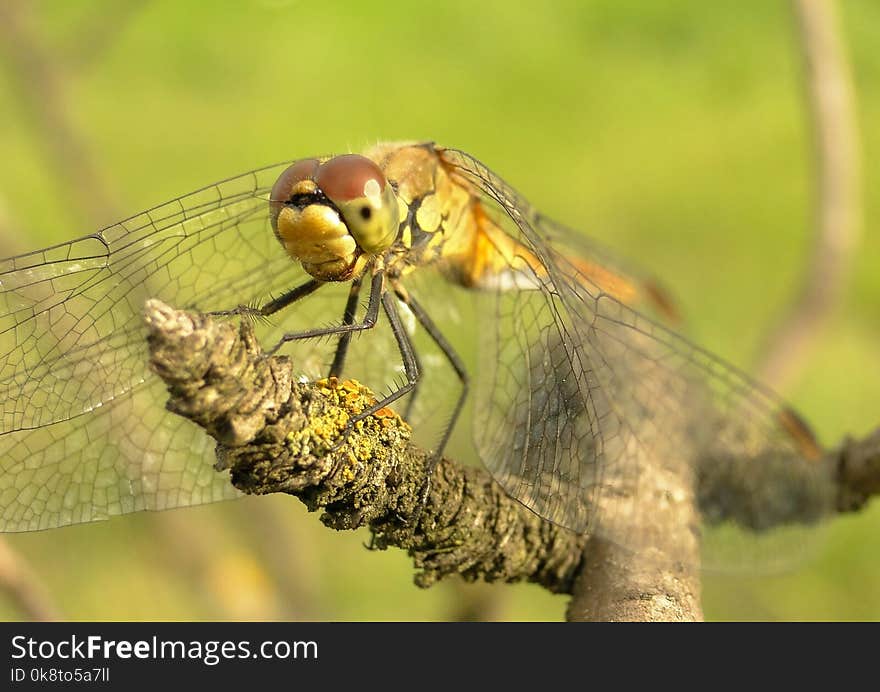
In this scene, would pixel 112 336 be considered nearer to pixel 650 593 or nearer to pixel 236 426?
pixel 236 426

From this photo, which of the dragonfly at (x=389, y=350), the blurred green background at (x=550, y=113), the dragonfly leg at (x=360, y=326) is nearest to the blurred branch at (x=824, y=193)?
the dragonfly at (x=389, y=350)

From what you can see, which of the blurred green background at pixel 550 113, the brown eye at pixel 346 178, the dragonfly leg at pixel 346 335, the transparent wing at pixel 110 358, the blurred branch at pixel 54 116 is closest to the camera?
the brown eye at pixel 346 178

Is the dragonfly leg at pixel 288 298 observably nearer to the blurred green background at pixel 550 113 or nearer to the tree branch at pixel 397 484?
the tree branch at pixel 397 484

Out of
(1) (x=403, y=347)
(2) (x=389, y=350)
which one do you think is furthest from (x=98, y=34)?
(1) (x=403, y=347)

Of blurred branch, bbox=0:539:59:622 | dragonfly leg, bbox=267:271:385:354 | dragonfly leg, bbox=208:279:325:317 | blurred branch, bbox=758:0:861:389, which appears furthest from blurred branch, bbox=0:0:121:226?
blurred branch, bbox=758:0:861:389

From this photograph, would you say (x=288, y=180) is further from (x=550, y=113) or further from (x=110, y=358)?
(x=550, y=113)

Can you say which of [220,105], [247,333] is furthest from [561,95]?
[247,333]
